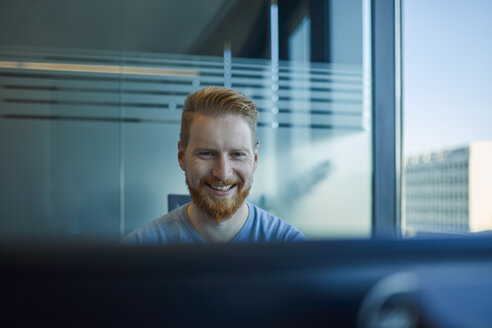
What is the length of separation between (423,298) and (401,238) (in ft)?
0.14

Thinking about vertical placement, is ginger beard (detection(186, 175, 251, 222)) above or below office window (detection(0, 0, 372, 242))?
below

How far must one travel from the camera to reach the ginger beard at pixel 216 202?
1.14 meters

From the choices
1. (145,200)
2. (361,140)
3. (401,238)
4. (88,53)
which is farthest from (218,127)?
(361,140)

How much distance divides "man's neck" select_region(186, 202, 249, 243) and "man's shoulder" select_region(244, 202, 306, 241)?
0.04 metres

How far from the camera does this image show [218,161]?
1.15 metres

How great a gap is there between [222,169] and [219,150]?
0.05 m

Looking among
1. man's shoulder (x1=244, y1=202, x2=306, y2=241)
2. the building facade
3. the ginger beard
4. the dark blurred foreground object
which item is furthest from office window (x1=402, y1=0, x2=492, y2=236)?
the dark blurred foreground object

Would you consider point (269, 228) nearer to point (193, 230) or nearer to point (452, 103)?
point (193, 230)

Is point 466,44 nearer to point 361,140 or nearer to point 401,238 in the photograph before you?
point 361,140

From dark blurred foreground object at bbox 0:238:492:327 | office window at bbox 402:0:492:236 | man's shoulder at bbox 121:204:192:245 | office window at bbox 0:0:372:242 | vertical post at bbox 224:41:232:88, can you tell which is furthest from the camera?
vertical post at bbox 224:41:232:88

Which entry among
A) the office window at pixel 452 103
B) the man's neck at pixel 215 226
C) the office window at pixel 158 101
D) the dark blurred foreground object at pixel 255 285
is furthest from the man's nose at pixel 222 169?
the office window at pixel 452 103

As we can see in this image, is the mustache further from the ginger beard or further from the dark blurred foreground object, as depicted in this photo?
the dark blurred foreground object

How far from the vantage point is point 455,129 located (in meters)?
3.36

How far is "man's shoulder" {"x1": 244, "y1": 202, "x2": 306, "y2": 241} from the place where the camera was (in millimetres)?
1135
